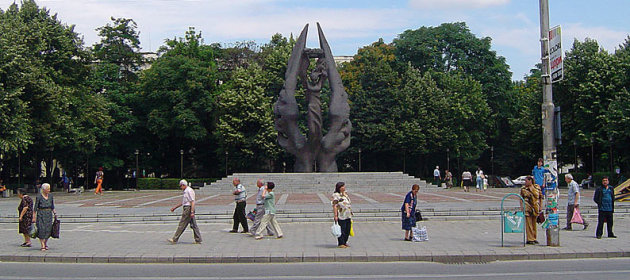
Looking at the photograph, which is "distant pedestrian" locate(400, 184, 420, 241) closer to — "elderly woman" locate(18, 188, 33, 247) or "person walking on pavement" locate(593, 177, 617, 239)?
"person walking on pavement" locate(593, 177, 617, 239)

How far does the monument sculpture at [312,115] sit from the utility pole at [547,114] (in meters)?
27.3

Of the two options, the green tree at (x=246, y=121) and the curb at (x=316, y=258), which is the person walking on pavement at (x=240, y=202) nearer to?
the curb at (x=316, y=258)

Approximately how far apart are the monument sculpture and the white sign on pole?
27.4 m

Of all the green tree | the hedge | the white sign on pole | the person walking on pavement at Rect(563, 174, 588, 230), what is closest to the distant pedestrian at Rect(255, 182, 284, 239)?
the white sign on pole

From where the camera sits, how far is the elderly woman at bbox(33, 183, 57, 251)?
13016 millimetres

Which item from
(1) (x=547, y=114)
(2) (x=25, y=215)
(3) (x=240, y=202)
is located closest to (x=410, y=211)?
(1) (x=547, y=114)

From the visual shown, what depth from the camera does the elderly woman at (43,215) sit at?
42.7 feet

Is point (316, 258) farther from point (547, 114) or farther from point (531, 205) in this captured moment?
point (547, 114)

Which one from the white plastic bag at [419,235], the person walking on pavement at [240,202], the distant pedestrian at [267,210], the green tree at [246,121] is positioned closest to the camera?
the white plastic bag at [419,235]

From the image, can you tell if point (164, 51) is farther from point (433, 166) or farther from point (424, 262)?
point (424, 262)

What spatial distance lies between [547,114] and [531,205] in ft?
6.69

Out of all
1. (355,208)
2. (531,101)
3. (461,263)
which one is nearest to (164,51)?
(531,101)

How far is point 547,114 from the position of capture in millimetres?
13461

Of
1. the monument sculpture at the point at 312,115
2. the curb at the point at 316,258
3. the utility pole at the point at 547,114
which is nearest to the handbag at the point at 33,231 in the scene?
the curb at the point at 316,258
